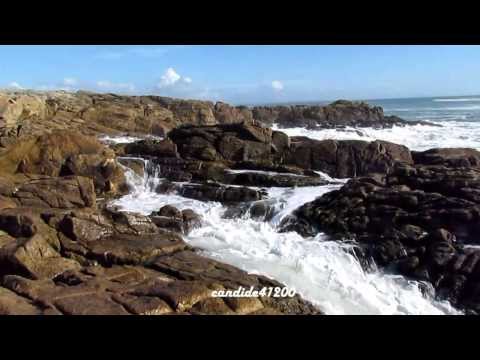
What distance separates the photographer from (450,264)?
9812mm

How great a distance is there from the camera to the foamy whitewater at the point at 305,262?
898 cm

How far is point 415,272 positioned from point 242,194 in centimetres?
677

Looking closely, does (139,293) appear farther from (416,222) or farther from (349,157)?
(349,157)

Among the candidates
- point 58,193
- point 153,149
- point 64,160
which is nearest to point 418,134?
point 153,149

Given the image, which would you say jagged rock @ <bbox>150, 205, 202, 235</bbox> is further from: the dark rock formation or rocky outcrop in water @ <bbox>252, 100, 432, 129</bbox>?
rocky outcrop in water @ <bbox>252, 100, 432, 129</bbox>

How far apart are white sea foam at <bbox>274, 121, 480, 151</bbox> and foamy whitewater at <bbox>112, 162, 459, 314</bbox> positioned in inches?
645

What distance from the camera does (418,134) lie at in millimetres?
33344

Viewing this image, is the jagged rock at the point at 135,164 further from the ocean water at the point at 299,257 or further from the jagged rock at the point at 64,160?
the jagged rock at the point at 64,160

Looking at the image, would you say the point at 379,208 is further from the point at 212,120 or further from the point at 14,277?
the point at 212,120

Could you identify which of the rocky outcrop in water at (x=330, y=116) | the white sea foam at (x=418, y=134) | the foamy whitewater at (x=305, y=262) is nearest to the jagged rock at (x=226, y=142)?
the foamy whitewater at (x=305, y=262)

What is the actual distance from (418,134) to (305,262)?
1029 inches

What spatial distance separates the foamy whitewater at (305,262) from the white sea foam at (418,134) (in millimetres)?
16375
